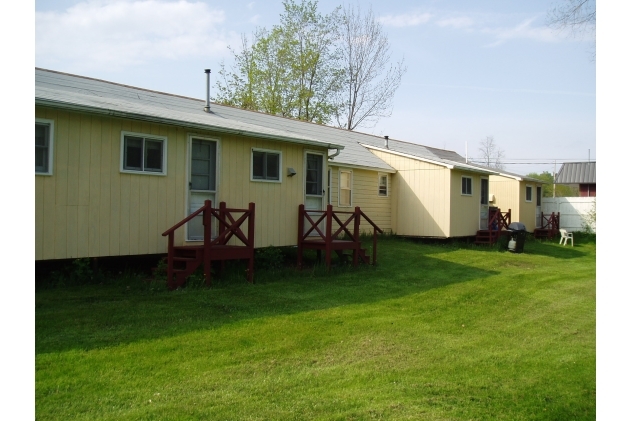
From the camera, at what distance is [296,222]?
1273 cm

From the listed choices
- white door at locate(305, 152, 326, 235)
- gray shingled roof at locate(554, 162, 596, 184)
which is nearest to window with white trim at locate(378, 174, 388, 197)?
white door at locate(305, 152, 326, 235)

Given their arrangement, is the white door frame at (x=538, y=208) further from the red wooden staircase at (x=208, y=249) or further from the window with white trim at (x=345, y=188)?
the red wooden staircase at (x=208, y=249)

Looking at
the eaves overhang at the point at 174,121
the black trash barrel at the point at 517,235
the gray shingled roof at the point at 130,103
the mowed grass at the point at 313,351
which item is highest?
the gray shingled roof at the point at 130,103

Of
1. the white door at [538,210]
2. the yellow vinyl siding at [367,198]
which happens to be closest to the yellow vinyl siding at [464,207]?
the yellow vinyl siding at [367,198]

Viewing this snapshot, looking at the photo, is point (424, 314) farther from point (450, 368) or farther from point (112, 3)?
point (112, 3)

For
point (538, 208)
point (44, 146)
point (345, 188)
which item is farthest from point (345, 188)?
point (538, 208)

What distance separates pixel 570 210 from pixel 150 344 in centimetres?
2599

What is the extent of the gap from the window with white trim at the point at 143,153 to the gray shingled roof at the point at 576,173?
33.6 meters

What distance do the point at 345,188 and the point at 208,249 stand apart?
29.8 feet

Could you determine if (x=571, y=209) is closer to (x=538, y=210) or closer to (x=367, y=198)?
(x=538, y=210)

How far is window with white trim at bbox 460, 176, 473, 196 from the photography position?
1955cm

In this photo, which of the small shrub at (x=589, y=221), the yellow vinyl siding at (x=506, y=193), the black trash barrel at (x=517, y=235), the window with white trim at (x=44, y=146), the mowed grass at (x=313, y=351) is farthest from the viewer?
the small shrub at (x=589, y=221)

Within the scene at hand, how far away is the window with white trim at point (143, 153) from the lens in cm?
970
